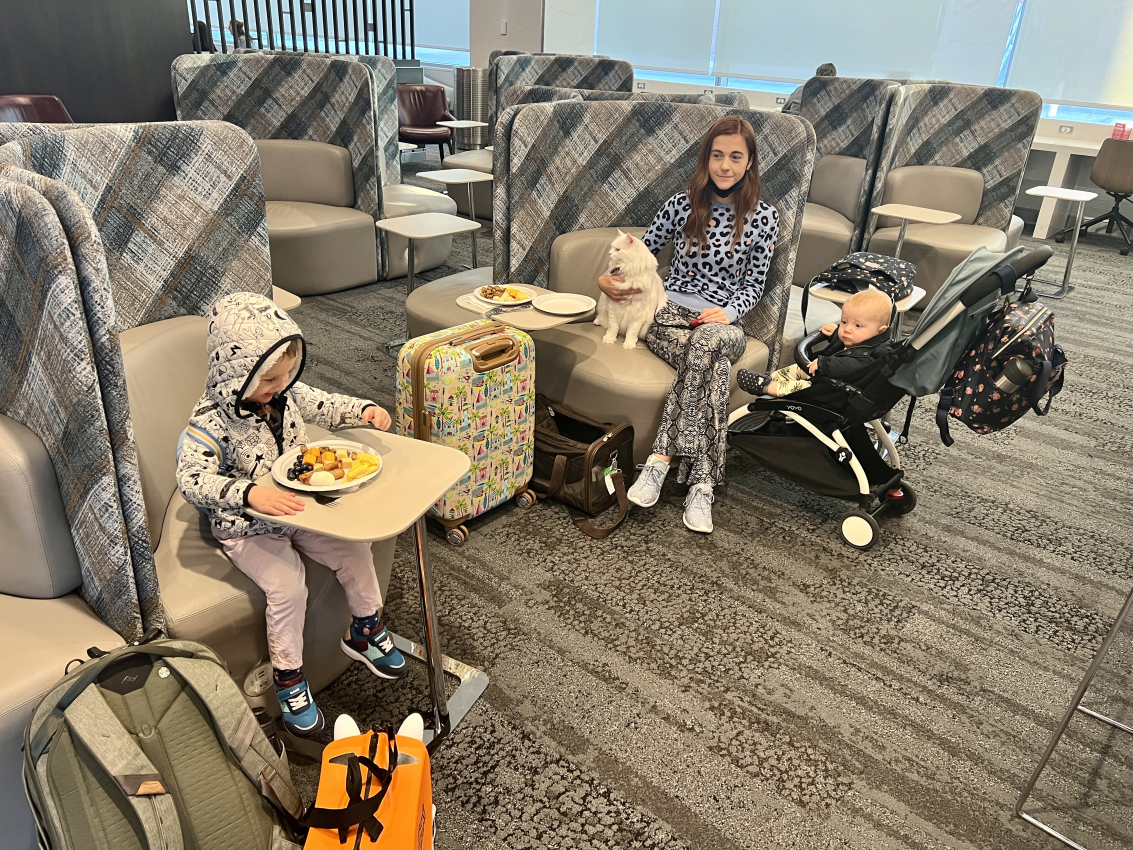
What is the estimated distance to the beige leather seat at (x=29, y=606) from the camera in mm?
1348

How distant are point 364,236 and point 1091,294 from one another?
5.26 metres

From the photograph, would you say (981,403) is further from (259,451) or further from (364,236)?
(364,236)

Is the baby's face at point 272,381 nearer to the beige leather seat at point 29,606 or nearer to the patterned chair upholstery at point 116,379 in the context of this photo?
the patterned chair upholstery at point 116,379

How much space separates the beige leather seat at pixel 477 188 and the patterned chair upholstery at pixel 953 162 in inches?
119

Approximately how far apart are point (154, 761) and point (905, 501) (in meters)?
2.56

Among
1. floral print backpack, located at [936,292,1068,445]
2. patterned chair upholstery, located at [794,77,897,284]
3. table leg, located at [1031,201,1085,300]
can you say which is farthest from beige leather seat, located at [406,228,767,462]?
table leg, located at [1031,201,1085,300]

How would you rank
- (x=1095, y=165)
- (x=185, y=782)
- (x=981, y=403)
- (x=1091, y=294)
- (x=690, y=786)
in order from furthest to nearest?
(x=1095, y=165)
(x=1091, y=294)
(x=981, y=403)
(x=690, y=786)
(x=185, y=782)

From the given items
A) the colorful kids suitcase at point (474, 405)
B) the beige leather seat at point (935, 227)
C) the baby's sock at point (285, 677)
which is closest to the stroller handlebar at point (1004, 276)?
the colorful kids suitcase at point (474, 405)

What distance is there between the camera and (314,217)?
4.72 metres

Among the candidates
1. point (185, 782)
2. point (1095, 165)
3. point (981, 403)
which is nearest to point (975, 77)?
point (1095, 165)

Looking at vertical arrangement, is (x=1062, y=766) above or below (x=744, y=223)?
below

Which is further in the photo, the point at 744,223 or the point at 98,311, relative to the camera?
the point at 744,223

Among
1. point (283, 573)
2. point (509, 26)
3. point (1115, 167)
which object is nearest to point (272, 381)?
point (283, 573)

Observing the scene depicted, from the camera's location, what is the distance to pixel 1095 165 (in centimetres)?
666
